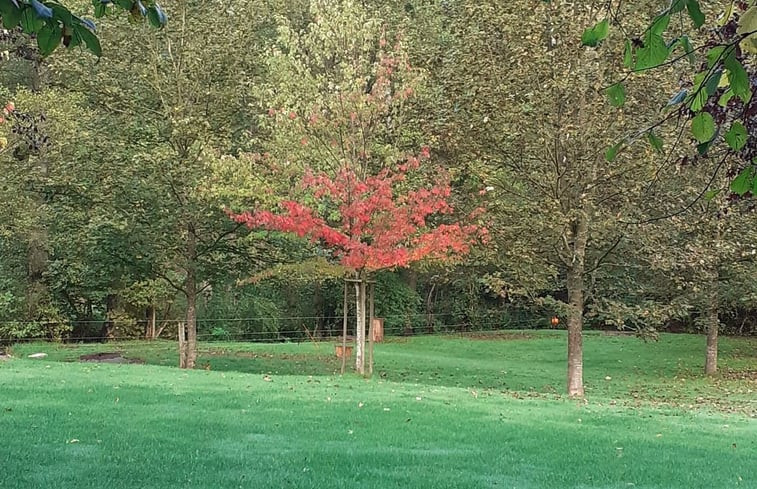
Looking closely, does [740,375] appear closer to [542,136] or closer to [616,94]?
Result: [542,136]

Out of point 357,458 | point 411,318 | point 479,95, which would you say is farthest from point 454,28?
point 411,318

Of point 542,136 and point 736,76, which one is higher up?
point 542,136

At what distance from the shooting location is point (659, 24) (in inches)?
58.0

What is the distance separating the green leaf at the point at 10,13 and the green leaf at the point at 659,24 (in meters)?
1.36

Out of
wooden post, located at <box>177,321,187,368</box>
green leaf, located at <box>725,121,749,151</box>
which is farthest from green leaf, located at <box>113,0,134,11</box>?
wooden post, located at <box>177,321,187,368</box>

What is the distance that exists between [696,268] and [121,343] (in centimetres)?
1557

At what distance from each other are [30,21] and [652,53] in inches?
53.5

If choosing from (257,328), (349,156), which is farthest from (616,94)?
(257,328)

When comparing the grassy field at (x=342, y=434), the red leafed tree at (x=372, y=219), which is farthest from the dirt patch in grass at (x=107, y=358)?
the red leafed tree at (x=372, y=219)

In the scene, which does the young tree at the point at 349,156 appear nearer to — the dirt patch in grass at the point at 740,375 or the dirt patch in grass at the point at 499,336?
the dirt patch in grass at the point at 740,375

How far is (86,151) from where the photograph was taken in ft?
49.1

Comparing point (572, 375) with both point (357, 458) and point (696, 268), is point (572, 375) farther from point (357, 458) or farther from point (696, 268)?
point (357, 458)

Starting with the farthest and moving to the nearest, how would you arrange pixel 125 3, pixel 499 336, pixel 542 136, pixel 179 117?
1. pixel 499 336
2. pixel 179 117
3. pixel 542 136
4. pixel 125 3

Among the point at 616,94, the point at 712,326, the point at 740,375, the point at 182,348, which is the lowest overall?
the point at 740,375
